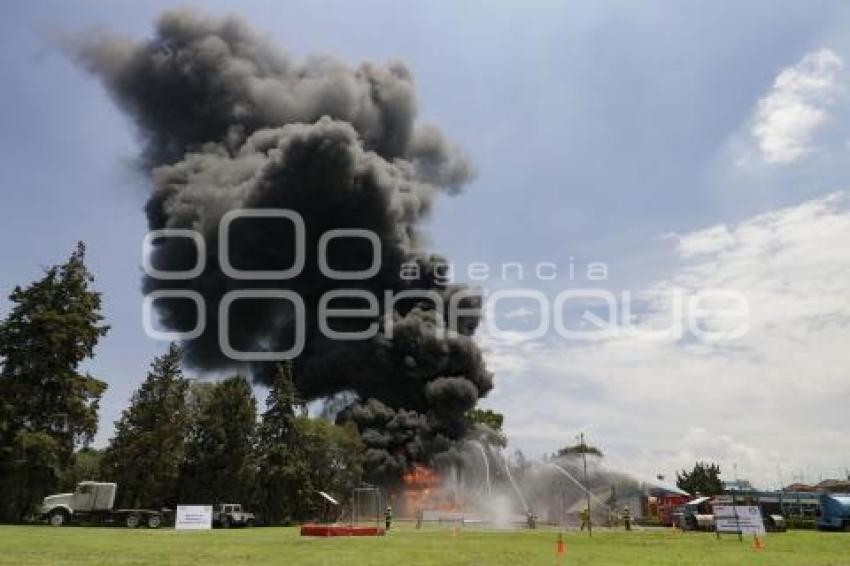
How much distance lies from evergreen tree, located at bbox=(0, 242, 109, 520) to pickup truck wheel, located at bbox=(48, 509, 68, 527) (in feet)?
8.59

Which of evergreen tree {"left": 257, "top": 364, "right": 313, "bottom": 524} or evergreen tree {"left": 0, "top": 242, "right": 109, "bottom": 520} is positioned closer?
evergreen tree {"left": 0, "top": 242, "right": 109, "bottom": 520}

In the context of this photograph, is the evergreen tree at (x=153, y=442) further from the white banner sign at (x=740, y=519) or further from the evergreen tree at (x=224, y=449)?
the white banner sign at (x=740, y=519)

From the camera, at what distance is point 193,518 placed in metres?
42.3

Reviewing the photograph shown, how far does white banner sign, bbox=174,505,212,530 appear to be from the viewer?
4178cm

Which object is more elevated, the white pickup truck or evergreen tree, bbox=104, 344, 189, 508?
evergreen tree, bbox=104, 344, 189, 508

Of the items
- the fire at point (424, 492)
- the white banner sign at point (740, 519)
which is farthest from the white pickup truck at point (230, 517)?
the white banner sign at point (740, 519)

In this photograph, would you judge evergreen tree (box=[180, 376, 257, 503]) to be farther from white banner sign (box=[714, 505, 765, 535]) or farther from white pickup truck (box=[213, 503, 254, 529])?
white banner sign (box=[714, 505, 765, 535])

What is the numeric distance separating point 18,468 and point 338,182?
54716 mm

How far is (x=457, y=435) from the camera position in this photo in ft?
298

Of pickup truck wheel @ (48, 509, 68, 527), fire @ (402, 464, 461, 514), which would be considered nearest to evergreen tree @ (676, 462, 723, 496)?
fire @ (402, 464, 461, 514)

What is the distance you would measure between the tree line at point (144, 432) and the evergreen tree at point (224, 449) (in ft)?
0.29

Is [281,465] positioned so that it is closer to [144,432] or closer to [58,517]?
[144,432]

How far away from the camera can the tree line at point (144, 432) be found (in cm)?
4669

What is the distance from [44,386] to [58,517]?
9.28 metres
